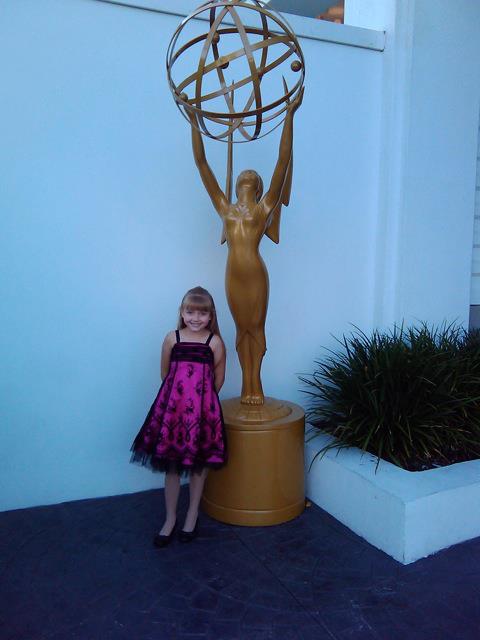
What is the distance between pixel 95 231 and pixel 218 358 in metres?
1.18

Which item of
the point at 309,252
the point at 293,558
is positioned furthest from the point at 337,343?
the point at 293,558

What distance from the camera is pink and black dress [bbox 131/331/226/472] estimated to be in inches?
116

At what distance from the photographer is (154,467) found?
2963mm

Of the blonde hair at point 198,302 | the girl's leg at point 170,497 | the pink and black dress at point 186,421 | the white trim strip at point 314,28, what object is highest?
the white trim strip at point 314,28

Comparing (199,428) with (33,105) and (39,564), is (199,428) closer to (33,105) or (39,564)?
(39,564)

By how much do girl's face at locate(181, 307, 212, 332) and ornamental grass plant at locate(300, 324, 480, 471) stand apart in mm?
1158

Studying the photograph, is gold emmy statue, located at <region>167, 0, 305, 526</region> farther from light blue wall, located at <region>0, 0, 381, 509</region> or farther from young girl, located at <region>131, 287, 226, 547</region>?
light blue wall, located at <region>0, 0, 381, 509</region>

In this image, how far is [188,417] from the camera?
296cm

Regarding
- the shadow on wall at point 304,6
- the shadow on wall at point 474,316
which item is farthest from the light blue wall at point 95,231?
the shadow on wall at point 304,6

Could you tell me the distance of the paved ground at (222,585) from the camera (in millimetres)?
2283

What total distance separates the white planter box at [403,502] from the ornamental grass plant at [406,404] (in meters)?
0.14

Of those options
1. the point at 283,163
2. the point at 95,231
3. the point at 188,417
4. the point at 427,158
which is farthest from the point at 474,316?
the point at 95,231

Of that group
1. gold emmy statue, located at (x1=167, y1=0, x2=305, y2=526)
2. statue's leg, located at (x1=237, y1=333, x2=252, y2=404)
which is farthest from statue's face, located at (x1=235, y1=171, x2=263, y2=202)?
statue's leg, located at (x1=237, y1=333, x2=252, y2=404)

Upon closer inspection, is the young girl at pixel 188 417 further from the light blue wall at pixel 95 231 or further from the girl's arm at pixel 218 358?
the light blue wall at pixel 95 231
